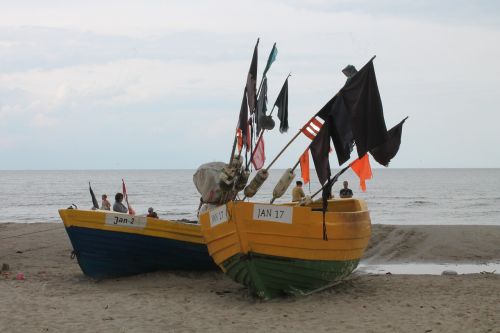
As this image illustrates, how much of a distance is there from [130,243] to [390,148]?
5.47 metres

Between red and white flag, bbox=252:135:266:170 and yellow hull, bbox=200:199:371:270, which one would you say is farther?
red and white flag, bbox=252:135:266:170

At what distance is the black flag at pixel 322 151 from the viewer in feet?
37.6

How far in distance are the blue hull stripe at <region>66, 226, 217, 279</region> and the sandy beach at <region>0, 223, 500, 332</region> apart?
0.21 metres

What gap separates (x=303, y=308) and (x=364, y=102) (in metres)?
3.59

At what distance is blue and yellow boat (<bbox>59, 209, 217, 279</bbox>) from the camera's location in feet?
44.0

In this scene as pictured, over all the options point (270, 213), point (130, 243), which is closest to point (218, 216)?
point (270, 213)

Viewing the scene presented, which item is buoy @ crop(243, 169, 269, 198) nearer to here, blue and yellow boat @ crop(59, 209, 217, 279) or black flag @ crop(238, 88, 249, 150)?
black flag @ crop(238, 88, 249, 150)

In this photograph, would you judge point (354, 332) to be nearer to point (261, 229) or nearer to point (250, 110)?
point (261, 229)

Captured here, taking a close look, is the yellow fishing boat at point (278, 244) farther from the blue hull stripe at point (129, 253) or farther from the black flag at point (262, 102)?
the black flag at point (262, 102)

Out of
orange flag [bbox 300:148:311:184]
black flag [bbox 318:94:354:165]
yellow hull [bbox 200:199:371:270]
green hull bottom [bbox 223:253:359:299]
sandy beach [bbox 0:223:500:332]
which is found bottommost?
sandy beach [bbox 0:223:500:332]

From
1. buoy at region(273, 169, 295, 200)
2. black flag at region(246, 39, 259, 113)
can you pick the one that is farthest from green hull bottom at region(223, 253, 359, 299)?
black flag at region(246, 39, 259, 113)

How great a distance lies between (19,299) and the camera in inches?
463

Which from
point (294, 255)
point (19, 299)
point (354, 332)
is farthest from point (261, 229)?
point (19, 299)

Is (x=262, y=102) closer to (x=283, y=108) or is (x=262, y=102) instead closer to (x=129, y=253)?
(x=283, y=108)
